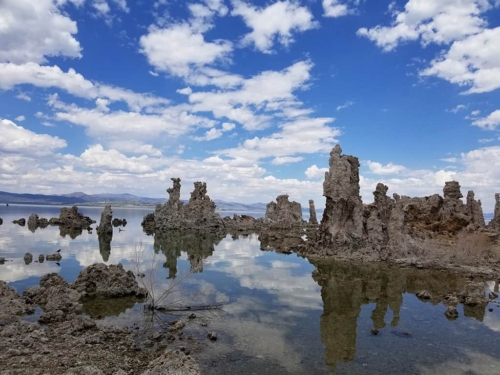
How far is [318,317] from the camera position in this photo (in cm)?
1783

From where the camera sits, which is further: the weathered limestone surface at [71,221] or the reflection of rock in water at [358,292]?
the weathered limestone surface at [71,221]

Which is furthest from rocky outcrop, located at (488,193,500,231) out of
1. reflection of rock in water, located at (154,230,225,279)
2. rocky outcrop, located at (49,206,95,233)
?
rocky outcrop, located at (49,206,95,233)

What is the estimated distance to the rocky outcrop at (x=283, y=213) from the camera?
86981 mm

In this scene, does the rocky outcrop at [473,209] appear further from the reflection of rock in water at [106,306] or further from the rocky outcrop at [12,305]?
the rocky outcrop at [12,305]

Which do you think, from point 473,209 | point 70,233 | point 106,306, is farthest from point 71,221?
point 473,209

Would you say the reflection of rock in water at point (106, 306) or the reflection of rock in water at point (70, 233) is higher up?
the reflection of rock in water at point (70, 233)

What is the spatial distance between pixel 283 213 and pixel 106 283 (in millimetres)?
70652

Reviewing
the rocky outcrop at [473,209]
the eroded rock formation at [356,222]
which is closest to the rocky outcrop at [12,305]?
the eroded rock formation at [356,222]

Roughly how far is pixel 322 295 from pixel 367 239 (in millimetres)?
19542

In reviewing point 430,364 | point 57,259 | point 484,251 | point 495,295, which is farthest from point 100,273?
point 484,251

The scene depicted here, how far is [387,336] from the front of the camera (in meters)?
15.4

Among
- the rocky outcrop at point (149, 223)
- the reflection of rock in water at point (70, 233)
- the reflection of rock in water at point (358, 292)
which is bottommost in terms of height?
the reflection of rock in water at point (358, 292)

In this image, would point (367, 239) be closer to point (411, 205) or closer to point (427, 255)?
point (427, 255)

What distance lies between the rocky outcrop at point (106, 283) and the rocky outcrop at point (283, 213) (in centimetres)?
6398
